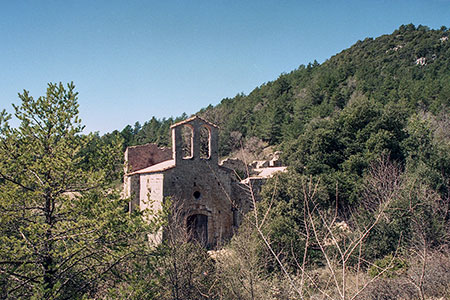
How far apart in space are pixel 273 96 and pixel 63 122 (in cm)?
5086

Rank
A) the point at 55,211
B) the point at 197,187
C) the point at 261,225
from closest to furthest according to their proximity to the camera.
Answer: the point at 261,225, the point at 55,211, the point at 197,187

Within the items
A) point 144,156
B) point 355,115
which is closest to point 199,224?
point 144,156

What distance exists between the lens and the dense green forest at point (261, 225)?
17.7ft

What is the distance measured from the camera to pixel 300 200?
11.7 meters

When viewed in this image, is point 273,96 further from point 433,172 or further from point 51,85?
point 51,85

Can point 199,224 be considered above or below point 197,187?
below

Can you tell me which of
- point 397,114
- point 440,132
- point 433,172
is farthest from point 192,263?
point 440,132

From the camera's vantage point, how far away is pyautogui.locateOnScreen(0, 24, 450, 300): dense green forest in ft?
17.7

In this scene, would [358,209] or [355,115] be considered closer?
[358,209]

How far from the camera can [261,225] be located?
2.66 meters

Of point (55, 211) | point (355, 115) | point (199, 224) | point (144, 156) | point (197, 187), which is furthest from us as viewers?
point (355, 115)

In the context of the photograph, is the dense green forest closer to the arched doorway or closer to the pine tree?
the pine tree

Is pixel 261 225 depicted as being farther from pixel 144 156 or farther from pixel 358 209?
pixel 144 156

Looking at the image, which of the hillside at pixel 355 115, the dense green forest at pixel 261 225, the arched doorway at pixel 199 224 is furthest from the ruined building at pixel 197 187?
the hillside at pixel 355 115
